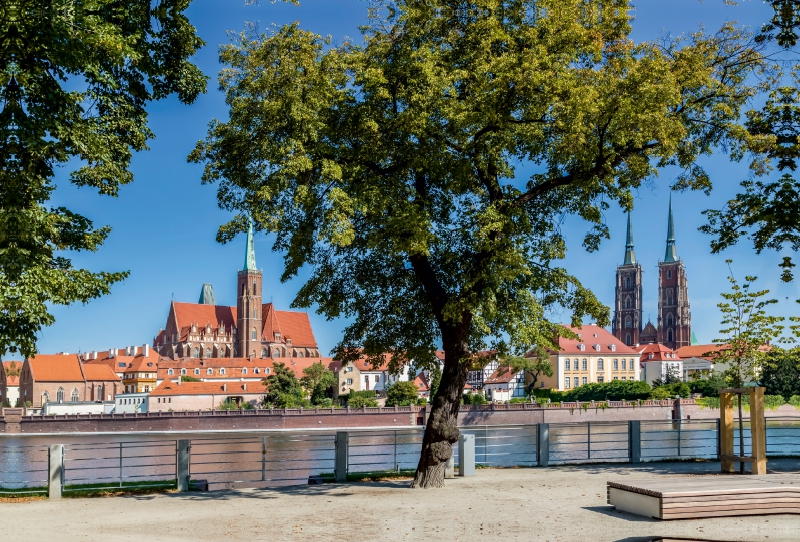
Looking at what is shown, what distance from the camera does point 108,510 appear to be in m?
13.6

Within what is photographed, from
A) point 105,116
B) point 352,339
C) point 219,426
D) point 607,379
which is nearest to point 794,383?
point 607,379

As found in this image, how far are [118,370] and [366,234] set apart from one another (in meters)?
131

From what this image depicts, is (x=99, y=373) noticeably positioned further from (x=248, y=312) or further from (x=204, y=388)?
(x=248, y=312)

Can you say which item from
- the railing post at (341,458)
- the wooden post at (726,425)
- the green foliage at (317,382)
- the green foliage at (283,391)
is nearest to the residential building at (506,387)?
the green foliage at (317,382)

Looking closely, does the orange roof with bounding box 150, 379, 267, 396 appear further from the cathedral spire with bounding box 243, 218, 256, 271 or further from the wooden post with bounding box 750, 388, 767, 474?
the wooden post with bounding box 750, 388, 767, 474

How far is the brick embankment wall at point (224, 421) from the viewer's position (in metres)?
87.6

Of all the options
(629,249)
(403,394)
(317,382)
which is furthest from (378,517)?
(629,249)

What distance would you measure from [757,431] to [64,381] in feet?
412

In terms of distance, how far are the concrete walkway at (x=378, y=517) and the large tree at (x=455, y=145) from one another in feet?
6.80

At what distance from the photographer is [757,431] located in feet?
55.5

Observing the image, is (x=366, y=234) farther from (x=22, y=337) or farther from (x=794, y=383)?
(x=794, y=383)

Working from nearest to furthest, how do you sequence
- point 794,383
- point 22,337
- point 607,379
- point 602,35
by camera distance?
1. point 22,337
2. point 602,35
3. point 794,383
4. point 607,379

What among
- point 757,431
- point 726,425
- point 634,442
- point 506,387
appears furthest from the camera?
point 506,387

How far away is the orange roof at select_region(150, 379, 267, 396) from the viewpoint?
112375mm
